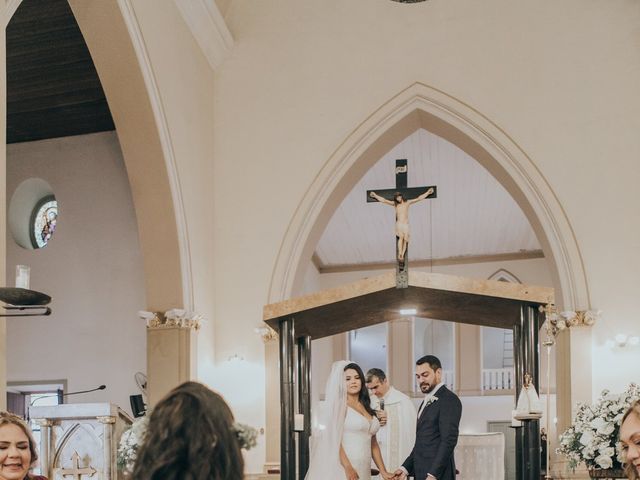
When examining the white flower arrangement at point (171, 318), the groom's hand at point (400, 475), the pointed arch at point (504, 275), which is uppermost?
the pointed arch at point (504, 275)

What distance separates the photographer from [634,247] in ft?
33.0

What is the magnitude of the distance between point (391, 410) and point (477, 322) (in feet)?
5.66

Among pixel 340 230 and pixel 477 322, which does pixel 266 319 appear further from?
pixel 340 230

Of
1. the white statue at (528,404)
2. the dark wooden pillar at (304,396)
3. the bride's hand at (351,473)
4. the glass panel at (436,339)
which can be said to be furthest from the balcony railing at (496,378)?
the white statue at (528,404)

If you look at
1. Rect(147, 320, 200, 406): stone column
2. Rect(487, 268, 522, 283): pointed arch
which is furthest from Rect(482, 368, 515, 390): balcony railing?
Rect(147, 320, 200, 406): stone column

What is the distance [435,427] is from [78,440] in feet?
8.63

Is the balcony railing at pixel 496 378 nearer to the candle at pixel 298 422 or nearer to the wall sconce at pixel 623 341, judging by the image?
the wall sconce at pixel 623 341

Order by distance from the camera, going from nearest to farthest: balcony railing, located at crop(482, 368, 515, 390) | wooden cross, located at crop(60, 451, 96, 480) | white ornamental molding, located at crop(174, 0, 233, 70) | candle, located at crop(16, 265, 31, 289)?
candle, located at crop(16, 265, 31, 289)
wooden cross, located at crop(60, 451, 96, 480)
white ornamental molding, located at crop(174, 0, 233, 70)
balcony railing, located at crop(482, 368, 515, 390)

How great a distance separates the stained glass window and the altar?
687 centimetres

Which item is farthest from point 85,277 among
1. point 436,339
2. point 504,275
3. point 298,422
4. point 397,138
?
point 436,339

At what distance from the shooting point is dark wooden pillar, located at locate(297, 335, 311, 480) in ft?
25.1

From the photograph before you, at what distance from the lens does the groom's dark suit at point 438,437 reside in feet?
22.8

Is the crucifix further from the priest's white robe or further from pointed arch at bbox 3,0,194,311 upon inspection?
pointed arch at bbox 3,0,194,311

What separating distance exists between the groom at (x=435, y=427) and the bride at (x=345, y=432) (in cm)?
41
